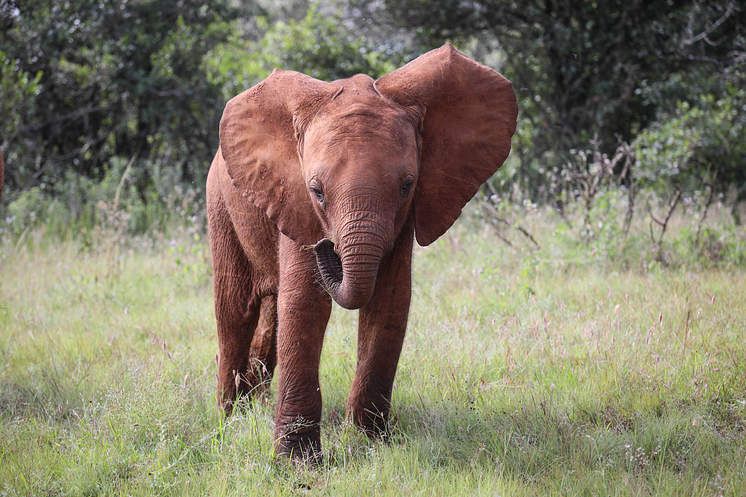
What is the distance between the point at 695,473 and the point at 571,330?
2.16 metres

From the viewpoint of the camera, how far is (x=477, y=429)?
15.9 ft

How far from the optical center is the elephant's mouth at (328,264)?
3.97 meters

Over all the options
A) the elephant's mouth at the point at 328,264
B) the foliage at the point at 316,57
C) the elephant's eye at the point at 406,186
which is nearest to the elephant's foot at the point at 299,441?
the elephant's mouth at the point at 328,264

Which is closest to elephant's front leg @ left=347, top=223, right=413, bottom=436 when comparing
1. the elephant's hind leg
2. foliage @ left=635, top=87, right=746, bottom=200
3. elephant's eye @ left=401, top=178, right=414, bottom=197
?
elephant's eye @ left=401, top=178, right=414, bottom=197

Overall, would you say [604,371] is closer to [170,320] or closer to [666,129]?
[170,320]

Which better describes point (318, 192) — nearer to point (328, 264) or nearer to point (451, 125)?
point (328, 264)

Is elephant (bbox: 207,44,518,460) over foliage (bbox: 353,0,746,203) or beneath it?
beneath

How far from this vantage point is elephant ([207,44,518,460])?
12.8 ft

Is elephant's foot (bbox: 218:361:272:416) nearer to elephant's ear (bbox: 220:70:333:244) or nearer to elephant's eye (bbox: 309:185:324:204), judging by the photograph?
elephant's ear (bbox: 220:70:333:244)

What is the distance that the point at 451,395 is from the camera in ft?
17.7

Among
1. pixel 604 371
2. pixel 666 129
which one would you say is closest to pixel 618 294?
pixel 604 371

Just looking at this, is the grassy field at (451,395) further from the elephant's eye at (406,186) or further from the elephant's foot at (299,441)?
the elephant's eye at (406,186)

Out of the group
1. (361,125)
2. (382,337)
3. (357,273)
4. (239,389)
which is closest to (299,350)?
(382,337)

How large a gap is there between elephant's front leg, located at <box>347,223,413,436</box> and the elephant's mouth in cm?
49
